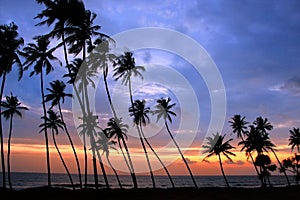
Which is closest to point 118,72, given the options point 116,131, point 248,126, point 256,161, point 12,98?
point 116,131

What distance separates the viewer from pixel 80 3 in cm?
2433

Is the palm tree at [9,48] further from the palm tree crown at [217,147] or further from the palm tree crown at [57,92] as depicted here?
the palm tree crown at [217,147]

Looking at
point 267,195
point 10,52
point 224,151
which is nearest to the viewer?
point 267,195

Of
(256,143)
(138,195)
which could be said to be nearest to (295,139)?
(256,143)

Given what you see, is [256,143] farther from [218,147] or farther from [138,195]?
[138,195]

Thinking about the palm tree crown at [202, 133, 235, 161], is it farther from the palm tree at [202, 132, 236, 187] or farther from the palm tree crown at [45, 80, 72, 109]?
the palm tree crown at [45, 80, 72, 109]

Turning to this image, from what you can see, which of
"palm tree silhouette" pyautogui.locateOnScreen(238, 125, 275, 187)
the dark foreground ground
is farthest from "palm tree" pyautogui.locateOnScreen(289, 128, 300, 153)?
the dark foreground ground

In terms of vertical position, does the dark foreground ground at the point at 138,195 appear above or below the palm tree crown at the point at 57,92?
below

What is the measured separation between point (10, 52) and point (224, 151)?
4018 cm

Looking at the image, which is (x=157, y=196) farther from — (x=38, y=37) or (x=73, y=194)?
(x=38, y=37)

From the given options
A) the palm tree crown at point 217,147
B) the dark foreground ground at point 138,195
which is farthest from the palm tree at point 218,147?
the dark foreground ground at point 138,195

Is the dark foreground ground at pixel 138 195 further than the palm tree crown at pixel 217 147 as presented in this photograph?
No

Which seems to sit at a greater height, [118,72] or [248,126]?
[118,72]

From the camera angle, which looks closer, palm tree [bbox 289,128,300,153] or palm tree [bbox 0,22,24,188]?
palm tree [bbox 0,22,24,188]
